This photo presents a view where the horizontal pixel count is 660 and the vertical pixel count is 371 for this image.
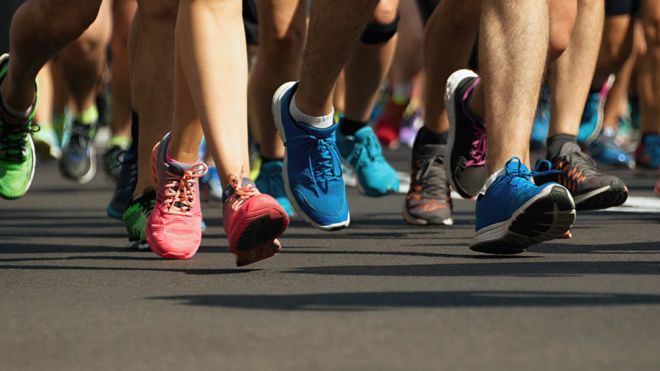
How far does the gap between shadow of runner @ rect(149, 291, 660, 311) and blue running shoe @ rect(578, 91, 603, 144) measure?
543 centimetres

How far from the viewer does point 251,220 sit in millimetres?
4125

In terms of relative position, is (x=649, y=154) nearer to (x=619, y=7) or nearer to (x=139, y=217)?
(x=619, y=7)

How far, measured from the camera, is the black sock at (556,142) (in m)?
5.73

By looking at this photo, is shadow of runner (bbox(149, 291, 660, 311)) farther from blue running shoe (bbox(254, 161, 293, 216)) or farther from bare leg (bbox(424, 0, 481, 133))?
blue running shoe (bbox(254, 161, 293, 216))

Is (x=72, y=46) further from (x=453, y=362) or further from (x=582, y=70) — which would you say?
(x=453, y=362)

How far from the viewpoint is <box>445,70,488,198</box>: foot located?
5.13m

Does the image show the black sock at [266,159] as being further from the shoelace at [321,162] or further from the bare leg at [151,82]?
the shoelace at [321,162]

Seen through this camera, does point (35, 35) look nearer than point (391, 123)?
Yes

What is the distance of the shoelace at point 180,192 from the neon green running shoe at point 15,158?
1.34 m

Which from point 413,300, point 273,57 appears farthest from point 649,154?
point 413,300

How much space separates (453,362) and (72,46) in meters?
5.61

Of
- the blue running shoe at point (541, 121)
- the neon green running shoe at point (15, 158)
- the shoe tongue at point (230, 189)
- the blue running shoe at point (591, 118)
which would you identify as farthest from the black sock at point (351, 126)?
the blue running shoe at point (541, 121)

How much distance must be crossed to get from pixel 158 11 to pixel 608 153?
596cm

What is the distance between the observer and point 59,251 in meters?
5.23
